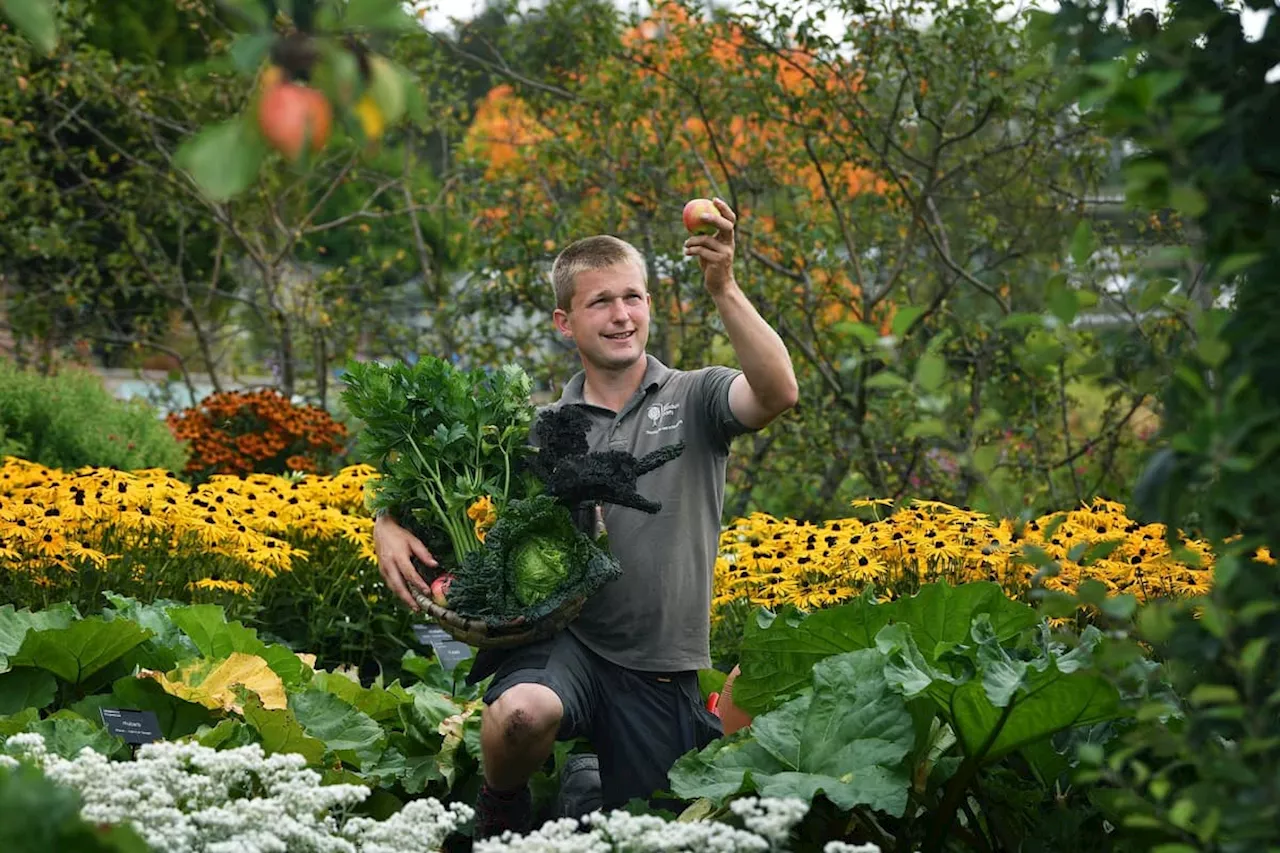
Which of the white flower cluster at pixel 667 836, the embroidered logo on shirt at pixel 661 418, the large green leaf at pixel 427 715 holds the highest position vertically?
the embroidered logo on shirt at pixel 661 418

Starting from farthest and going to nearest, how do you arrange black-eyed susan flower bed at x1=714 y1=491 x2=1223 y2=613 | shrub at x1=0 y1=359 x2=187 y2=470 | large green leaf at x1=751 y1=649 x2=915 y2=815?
1. shrub at x1=0 y1=359 x2=187 y2=470
2. black-eyed susan flower bed at x1=714 y1=491 x2=1223 y2=613
3. large green leaf at x1=751 y1=649 x2=915 y2=815

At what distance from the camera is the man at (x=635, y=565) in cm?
324

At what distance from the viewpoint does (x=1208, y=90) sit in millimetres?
1749

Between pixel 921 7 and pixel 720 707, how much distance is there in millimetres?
4276

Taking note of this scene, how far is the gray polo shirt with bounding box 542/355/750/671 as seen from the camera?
11.2 ft

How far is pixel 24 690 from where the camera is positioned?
3.46m

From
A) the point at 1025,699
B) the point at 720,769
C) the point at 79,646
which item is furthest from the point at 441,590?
the point at 1025,699

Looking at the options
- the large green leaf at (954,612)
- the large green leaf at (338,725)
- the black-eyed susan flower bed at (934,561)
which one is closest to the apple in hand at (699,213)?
the large green leaf at (954,612)

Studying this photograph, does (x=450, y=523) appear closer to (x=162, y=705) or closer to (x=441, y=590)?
(x=441, y=590)

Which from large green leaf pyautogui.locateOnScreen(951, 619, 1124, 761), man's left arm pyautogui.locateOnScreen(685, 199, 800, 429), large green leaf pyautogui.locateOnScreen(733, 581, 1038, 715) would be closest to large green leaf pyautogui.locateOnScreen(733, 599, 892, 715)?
large green leaf pyautogui.locateOnScreen(733, 581, 1038, 715)

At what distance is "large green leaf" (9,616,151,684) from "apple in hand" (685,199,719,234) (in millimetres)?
1606

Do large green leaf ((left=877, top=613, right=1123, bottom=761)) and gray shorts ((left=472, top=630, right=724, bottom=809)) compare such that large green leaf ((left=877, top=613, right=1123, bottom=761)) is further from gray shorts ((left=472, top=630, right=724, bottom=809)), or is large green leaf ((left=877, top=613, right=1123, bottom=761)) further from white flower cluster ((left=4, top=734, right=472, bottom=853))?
white flower cluster ((left=4, top=734, right=472, bottom=853))

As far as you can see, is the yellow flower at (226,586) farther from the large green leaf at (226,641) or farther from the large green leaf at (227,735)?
the large green leaf at (227,735)

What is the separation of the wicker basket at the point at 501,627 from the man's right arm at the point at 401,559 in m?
0.10
